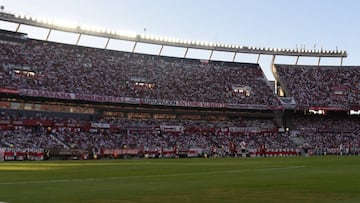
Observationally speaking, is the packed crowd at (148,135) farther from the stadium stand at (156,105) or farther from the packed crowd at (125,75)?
the packed crowd at (125,75)

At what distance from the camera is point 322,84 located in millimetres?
117562

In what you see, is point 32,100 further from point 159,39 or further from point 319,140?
point 319,140

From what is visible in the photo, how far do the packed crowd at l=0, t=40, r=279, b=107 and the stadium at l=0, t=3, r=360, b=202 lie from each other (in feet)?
0.75

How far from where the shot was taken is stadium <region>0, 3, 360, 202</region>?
3120 inches

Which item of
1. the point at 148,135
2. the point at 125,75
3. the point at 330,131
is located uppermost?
the point at 125,75

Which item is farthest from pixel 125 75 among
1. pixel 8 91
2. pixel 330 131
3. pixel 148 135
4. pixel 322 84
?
pixel 322 84

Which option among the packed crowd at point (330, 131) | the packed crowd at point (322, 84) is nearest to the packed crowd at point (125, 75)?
the packed crowd at point (322, 84)

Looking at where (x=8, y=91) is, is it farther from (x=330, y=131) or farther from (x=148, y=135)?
(x=330, y=131)

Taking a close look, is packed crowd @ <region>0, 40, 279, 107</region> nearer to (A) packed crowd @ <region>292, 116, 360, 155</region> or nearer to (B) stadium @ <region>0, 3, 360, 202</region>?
(B) stadium @ <region>0, 3, 360, 202</region>

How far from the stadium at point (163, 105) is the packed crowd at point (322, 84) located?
24 cm

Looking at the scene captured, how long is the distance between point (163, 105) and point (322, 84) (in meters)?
41.5

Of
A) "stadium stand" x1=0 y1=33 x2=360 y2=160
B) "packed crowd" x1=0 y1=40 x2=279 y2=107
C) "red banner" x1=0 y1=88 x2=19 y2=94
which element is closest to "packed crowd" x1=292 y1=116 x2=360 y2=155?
"stadium stand" x1=0 y1=33 x2=360 y2=160

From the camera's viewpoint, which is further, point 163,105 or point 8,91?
point 163,105

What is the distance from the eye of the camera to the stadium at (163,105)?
260 ft
